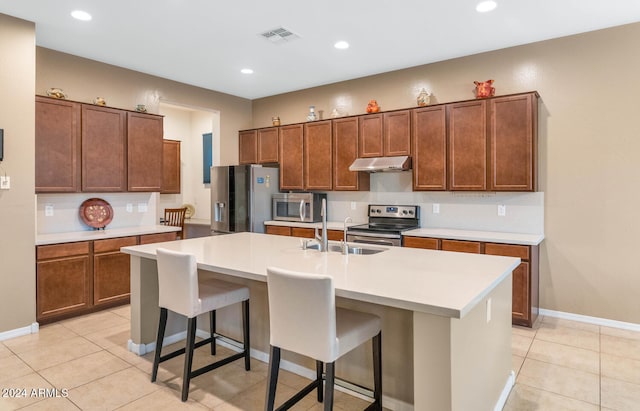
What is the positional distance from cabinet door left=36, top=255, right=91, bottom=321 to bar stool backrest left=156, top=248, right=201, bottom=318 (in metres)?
1.93

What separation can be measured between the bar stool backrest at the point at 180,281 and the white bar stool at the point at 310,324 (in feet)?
2.25

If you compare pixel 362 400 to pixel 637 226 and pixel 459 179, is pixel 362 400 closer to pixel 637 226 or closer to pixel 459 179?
pixel 459 179

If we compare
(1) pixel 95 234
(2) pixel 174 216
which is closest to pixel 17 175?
(1) pixel 95 234

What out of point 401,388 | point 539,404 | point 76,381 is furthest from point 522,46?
point 76,381

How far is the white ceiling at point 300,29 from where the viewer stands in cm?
322

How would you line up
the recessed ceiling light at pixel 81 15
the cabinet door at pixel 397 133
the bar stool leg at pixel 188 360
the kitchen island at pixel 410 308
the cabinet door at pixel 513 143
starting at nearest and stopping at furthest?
1. the kitchen island at pixel 410 308
2. the bar stool leg at pixel 188 360
3. the recessed ceiling light at pixel 81 15
4. the cabinet door at pixel 513 143
5. the cabinet door at pixel 397 133

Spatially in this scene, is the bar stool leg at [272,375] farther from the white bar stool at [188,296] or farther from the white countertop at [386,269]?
the white bar stool at [188,296]

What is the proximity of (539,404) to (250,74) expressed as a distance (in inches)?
181

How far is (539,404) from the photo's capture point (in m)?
2.37

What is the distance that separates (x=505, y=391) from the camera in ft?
7.99

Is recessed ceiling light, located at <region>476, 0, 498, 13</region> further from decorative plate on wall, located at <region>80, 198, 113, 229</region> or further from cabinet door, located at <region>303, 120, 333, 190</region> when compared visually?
decorative plate on wall, located at <region>80, 198, 113, 229</region>

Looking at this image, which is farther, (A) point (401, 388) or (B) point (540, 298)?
(B) point (540, 298)

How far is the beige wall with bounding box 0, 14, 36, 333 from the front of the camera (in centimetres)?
338

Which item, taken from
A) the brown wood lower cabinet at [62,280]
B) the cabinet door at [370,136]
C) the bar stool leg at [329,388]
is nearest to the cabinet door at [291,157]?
the cabinet door at [370,136]
